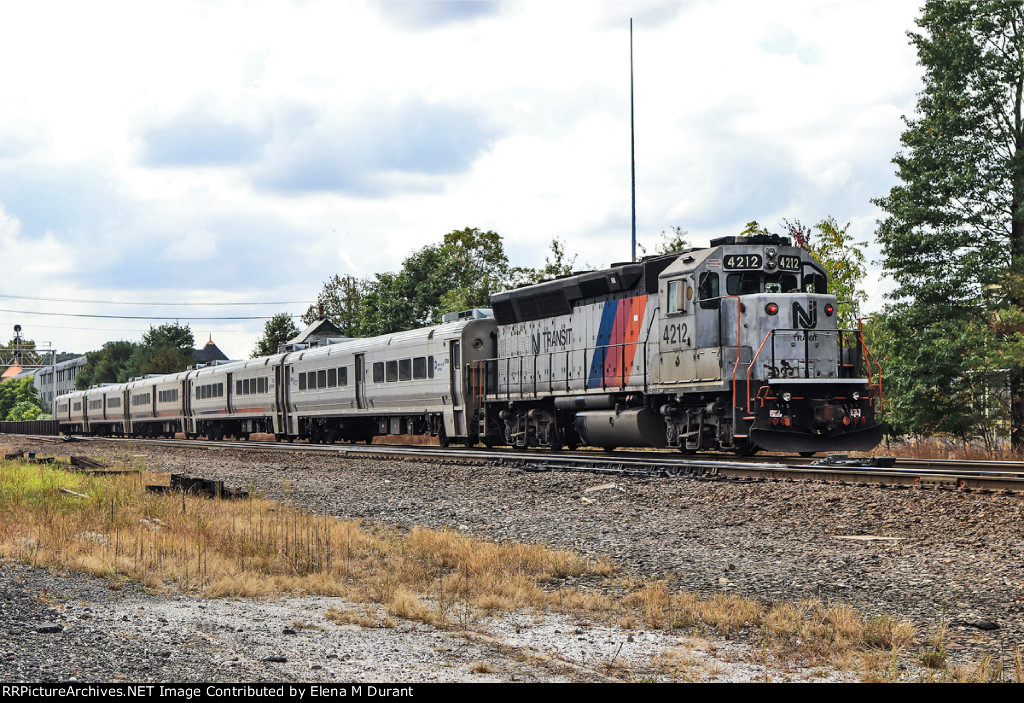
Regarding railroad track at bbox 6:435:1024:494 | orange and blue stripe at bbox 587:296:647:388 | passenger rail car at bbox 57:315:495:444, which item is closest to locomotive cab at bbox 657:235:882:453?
railroad track at bbox 6:435:1024:494

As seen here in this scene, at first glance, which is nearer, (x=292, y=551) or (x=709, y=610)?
(x=709, y=610)

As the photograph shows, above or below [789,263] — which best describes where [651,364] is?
below

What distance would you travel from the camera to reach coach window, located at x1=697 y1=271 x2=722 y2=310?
17.3 m

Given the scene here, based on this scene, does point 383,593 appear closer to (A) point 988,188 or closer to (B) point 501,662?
(B) point 501,662

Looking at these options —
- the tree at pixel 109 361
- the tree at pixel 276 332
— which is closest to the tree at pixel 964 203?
the tree at pixel 276 332

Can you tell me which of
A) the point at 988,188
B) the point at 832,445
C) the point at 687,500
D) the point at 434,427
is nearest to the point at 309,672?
the point at 687,500

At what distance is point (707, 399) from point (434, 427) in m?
11.1

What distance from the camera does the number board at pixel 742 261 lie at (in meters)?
17.4

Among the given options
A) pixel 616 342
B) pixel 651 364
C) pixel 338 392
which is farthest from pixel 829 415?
pixel 338 392

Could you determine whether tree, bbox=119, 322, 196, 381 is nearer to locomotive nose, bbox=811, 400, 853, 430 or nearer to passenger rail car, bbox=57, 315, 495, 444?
passenger rail car, bbox=57, 315, 495, 444

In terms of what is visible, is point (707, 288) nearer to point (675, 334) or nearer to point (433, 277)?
point (675, 334)

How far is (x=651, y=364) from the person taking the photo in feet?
60.2

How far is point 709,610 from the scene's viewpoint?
711 centimetres

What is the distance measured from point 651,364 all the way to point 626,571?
387 inches
